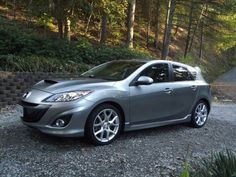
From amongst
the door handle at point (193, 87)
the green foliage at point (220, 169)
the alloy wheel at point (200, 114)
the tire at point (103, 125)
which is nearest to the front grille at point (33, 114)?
the tire at point (103, 125)

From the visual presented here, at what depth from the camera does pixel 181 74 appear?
821 centimetres

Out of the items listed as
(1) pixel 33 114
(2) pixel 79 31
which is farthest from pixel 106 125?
(2) pixel 79 31

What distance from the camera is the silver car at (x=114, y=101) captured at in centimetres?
600

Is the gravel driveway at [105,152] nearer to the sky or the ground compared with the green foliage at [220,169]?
nearer to the ground

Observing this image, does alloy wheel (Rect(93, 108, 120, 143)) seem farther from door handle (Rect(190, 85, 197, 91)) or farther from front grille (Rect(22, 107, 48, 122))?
door handle (Rect(190, 85, 197, 91))

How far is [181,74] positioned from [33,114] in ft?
11.7

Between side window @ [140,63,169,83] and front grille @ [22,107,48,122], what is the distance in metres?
2.16

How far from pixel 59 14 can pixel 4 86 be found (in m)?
5.73

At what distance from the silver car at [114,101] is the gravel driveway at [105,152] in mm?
278

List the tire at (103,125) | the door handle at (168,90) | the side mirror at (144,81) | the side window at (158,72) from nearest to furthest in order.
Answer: the tire at (103,125) → the side mirror at (144,81) → the side window at (158,72) → the door handle at (168,90)

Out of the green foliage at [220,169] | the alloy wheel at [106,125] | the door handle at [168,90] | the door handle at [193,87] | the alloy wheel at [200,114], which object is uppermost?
the green foliage at [220,169]

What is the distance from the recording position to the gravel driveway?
5230 mm

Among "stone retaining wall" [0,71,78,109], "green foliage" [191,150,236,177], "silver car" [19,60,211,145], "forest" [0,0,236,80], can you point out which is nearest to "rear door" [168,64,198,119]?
"silver car" [19,60,211,145]

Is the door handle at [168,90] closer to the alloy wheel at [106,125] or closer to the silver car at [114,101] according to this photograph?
the silver car at [114,101]
